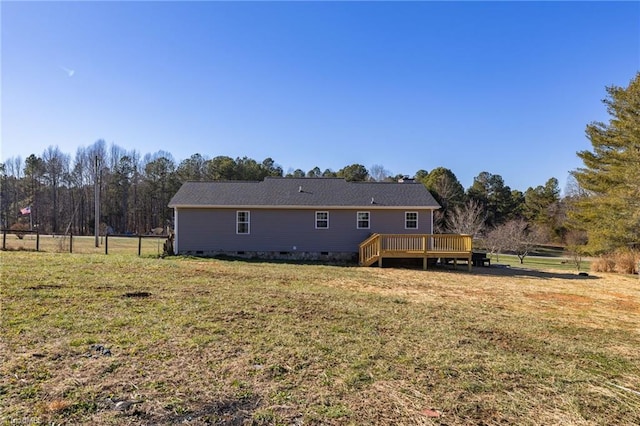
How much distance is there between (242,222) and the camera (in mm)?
17422

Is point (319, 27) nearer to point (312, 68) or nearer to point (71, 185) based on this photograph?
point (312, 68)

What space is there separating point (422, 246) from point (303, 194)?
6.40 metres

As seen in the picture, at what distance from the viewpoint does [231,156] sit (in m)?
48.5

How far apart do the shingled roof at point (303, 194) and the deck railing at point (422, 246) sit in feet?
8.08

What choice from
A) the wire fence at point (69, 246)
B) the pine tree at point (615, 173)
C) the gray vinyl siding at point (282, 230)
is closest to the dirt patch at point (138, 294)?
the wire fence at point (69, 246)

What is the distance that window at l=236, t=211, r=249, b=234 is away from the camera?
57.1 ft

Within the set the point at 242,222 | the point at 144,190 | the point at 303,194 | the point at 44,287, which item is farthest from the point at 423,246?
the point at 144,190

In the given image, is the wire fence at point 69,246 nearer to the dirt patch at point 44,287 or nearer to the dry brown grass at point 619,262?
the dirt patch at point 44,287

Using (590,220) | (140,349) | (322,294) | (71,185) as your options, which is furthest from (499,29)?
(71,185)

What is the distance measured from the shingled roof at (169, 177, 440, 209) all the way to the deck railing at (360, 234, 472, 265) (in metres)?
2.46

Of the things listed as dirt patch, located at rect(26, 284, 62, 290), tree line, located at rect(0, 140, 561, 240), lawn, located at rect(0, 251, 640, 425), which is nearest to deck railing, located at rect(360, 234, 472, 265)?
lawn, located at rect(0, 251, 640, 425)

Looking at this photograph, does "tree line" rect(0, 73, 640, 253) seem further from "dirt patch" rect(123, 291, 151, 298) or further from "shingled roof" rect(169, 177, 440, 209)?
"dirt patch" rect(123, 291, 151, 298)

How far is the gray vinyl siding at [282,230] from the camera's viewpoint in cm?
1730

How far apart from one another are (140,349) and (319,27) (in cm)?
1256
